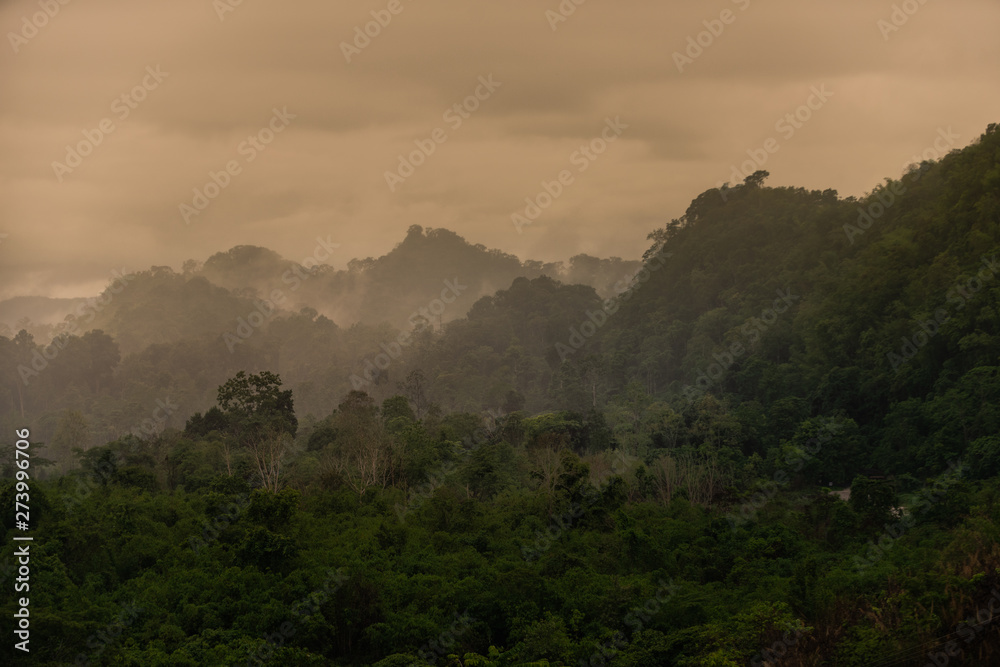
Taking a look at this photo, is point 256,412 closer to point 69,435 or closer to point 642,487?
point 642,487

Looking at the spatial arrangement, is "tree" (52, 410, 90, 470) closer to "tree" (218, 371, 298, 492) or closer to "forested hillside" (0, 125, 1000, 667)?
"forested hillside" (0, 125, 1000, 667)

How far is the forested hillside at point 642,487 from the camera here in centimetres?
1306

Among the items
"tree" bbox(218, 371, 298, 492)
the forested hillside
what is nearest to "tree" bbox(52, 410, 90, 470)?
the forested hillside

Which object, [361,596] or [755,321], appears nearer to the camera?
[361,596]

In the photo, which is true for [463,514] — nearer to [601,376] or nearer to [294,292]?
[601,376]

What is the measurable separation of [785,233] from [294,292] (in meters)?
72.3

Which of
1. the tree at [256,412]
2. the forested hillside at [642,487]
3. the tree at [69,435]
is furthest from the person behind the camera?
the tree at [69,435]

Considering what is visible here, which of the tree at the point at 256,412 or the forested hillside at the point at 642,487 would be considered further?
the tree at the point at 256,412

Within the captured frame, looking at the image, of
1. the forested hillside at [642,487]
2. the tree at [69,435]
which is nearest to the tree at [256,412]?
the forested hillside at [642,487]

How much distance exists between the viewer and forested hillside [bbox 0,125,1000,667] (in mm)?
13062

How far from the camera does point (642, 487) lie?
24.4m

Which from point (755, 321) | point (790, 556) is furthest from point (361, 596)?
point (755, 321)

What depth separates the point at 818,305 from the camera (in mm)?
36125

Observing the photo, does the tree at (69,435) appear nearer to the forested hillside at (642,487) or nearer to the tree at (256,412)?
the forested hillside at (642,487)
